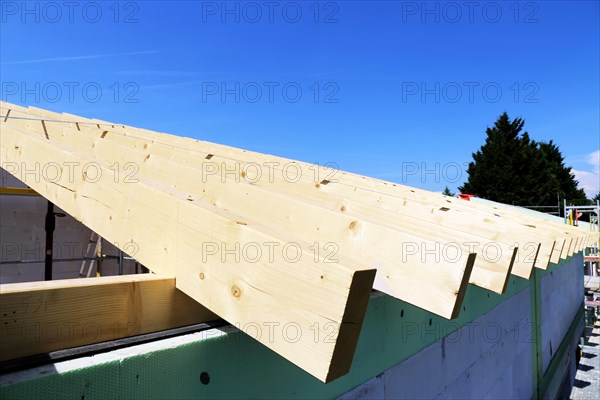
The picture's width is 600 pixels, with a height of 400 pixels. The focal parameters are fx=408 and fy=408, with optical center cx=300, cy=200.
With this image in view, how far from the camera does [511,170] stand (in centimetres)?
3978

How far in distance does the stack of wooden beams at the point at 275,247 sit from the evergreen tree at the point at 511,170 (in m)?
41.3

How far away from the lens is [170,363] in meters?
1.34

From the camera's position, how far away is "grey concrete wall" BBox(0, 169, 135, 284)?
22.2 feet

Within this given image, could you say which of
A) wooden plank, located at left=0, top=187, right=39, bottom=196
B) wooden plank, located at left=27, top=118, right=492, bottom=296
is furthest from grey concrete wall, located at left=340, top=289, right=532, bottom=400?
wooden plank, located at left=0, top=187, right=39, bottom=196

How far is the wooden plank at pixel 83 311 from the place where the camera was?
45.1 inches

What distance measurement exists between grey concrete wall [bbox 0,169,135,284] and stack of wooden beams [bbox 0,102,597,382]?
16.9ft

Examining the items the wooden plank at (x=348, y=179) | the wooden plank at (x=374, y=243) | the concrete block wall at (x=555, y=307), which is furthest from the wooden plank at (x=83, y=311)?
the concrete block wall at (x=555, y=307)

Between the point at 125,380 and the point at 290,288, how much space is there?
61cm

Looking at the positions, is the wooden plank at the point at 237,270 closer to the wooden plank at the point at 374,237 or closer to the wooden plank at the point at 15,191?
the wooden plank at the point at 374,237

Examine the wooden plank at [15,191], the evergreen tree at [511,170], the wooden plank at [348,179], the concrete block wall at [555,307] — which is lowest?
the concrete block wall at [555,307]

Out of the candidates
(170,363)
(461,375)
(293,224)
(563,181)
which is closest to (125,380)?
(170,363)

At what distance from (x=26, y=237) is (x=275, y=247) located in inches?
295

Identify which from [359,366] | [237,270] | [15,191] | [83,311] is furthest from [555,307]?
[15,191]

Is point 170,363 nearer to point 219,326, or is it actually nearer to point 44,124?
point 219,326
